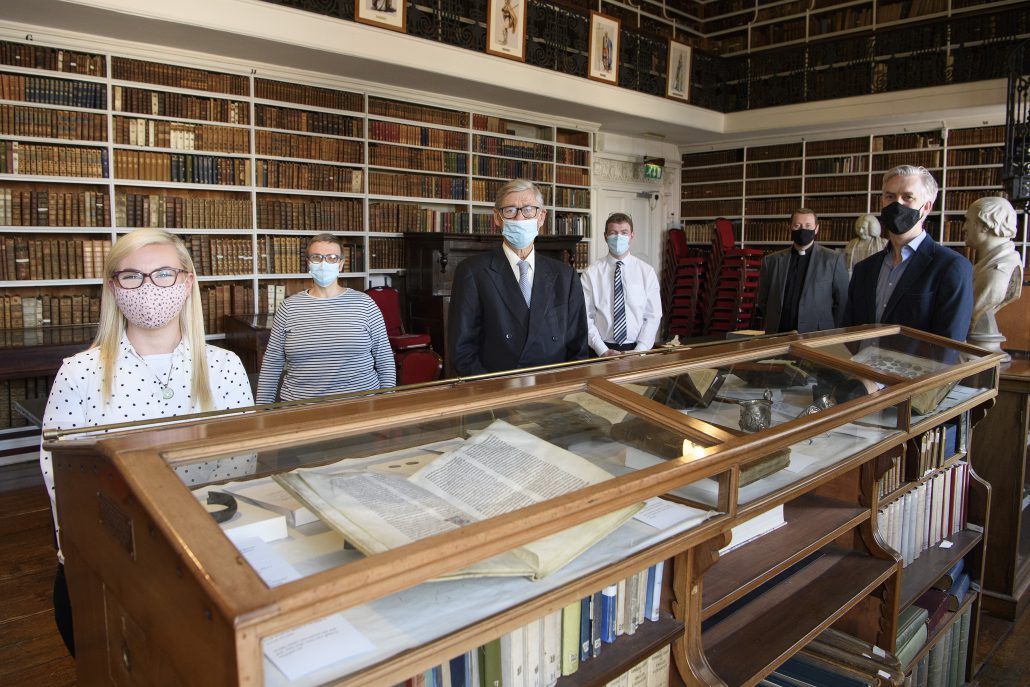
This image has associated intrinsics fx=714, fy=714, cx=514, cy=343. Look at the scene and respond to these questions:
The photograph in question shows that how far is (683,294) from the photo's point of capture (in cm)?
1062

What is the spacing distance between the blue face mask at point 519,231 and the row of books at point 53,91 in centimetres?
439

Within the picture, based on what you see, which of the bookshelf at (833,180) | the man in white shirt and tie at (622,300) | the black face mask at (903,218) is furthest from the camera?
the bookshelf at (833,180)

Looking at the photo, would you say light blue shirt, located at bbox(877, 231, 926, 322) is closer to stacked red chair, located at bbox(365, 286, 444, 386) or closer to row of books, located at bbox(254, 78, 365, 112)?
stacked red chair, located at bbox(365, 286, 444, 386)

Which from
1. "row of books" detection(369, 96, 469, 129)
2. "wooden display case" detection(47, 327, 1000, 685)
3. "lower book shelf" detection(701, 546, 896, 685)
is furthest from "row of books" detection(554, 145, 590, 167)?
"lower book shelf" detection(701, 546, 896, 685)

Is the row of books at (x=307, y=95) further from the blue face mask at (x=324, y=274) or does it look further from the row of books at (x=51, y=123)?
the blue face mask at (x=324, y=274)

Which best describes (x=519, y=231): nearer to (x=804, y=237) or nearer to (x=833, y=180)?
(x=804, y=237)

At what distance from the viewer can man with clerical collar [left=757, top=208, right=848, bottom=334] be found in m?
4.88

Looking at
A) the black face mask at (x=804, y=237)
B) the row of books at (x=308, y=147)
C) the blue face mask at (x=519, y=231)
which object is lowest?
the blue face mask at (x=519, y=231)

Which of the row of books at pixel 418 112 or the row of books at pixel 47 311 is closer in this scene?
the row of books at pixel 47 311

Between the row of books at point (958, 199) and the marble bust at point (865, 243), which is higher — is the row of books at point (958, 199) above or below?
above

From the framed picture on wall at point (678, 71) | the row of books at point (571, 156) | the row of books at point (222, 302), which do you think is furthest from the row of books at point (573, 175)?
the row of books at point (222, 302)

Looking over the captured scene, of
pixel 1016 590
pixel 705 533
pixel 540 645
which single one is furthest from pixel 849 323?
pixel 540 645

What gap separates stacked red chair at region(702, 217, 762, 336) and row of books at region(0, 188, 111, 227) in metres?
7.31

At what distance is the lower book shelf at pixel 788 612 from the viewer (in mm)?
1609
